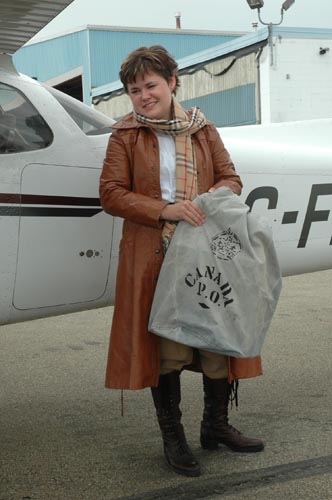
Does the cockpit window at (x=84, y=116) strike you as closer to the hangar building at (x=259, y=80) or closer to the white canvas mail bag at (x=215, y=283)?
the white canvas mail bag at (x=215, y=283)

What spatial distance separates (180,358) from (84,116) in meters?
1.29

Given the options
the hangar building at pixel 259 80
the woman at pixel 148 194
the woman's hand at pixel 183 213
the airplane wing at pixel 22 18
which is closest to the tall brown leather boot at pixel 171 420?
the woman at pixel 148 194

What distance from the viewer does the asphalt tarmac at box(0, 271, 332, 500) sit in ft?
9.99

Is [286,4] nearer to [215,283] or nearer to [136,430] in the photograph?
[215,283]

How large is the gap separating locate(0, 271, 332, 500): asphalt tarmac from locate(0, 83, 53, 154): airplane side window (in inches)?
55.5

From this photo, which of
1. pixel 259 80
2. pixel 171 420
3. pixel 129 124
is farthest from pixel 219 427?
pixel 259 80

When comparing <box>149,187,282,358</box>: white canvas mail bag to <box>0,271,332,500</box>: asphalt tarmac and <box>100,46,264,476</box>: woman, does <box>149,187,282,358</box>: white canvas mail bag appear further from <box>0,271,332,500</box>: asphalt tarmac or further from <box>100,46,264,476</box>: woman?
<box>0,271,332,500</box>: asphalt tarmac

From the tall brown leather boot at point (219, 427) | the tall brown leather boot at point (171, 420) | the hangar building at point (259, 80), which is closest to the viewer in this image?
the tall brown leather boot at point (171, 420)

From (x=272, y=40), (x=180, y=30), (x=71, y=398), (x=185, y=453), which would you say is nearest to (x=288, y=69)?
(x=272, y=40)

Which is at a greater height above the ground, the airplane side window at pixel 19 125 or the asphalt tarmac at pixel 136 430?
the airplane side window at pixel 19 125

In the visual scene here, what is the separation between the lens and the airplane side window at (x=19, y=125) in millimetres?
3115

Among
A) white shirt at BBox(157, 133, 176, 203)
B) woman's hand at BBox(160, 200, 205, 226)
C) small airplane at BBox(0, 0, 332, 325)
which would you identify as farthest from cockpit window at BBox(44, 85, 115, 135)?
woman's hand at BBox(160, 200, 205, 226)

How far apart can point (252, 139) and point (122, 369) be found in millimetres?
2189

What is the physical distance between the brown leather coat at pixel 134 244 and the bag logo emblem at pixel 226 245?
0.23 metres
